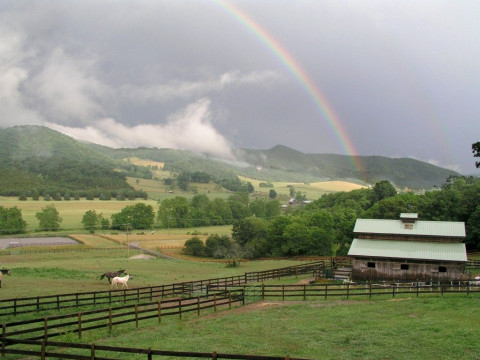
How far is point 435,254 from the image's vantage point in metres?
36.8

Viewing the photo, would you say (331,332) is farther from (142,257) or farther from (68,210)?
(68,210)

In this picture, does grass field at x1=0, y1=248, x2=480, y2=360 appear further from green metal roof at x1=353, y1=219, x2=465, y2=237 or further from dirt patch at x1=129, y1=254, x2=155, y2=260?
dirt patch at x1=129, y1=254, x2=155, y2=260

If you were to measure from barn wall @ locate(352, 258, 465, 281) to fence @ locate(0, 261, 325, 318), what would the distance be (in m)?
5.23

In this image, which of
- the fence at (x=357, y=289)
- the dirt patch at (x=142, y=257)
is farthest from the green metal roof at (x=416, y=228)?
the dirt patch at (x=142, y=257)

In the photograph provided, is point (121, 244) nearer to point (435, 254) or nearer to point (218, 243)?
point (218, 243)

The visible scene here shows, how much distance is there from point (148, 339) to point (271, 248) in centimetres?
6868

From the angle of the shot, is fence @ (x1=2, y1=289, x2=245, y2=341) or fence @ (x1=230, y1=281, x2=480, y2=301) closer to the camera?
fence @ (x1=2, y1=289, x2=245, y2=341)

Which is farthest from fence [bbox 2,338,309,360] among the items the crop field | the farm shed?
the crop field

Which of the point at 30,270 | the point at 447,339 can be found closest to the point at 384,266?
the point at 447,339

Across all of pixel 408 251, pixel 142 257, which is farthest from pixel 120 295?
pixel 142 257

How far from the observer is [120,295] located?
25.1 meters

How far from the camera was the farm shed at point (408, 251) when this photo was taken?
3609 centimetres

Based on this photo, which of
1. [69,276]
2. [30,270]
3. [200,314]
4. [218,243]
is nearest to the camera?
[200,314]

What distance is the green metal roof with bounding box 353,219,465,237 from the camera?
40219 millimetres
